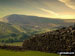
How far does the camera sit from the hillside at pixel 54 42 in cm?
2618

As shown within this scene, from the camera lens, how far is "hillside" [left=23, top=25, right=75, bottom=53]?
26178 millimetres

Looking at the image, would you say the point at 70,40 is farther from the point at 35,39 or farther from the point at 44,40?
the point at 35,39

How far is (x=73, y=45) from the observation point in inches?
998

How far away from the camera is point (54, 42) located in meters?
27.7

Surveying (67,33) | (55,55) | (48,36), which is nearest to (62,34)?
(67,33)

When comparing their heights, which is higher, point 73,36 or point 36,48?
point 73,36

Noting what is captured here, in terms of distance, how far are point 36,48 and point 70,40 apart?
671 centimetres

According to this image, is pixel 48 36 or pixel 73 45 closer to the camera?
pixel 73 45

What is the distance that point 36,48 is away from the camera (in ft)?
94.2

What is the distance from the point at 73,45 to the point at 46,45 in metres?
5.28

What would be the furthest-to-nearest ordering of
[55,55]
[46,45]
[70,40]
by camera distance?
[46,45] < [70,40] < [55,55]

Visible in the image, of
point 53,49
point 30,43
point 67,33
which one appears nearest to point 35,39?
point 30,43

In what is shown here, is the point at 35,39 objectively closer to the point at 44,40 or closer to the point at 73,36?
the point at 44,40

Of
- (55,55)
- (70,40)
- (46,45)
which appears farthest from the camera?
(46,45)
